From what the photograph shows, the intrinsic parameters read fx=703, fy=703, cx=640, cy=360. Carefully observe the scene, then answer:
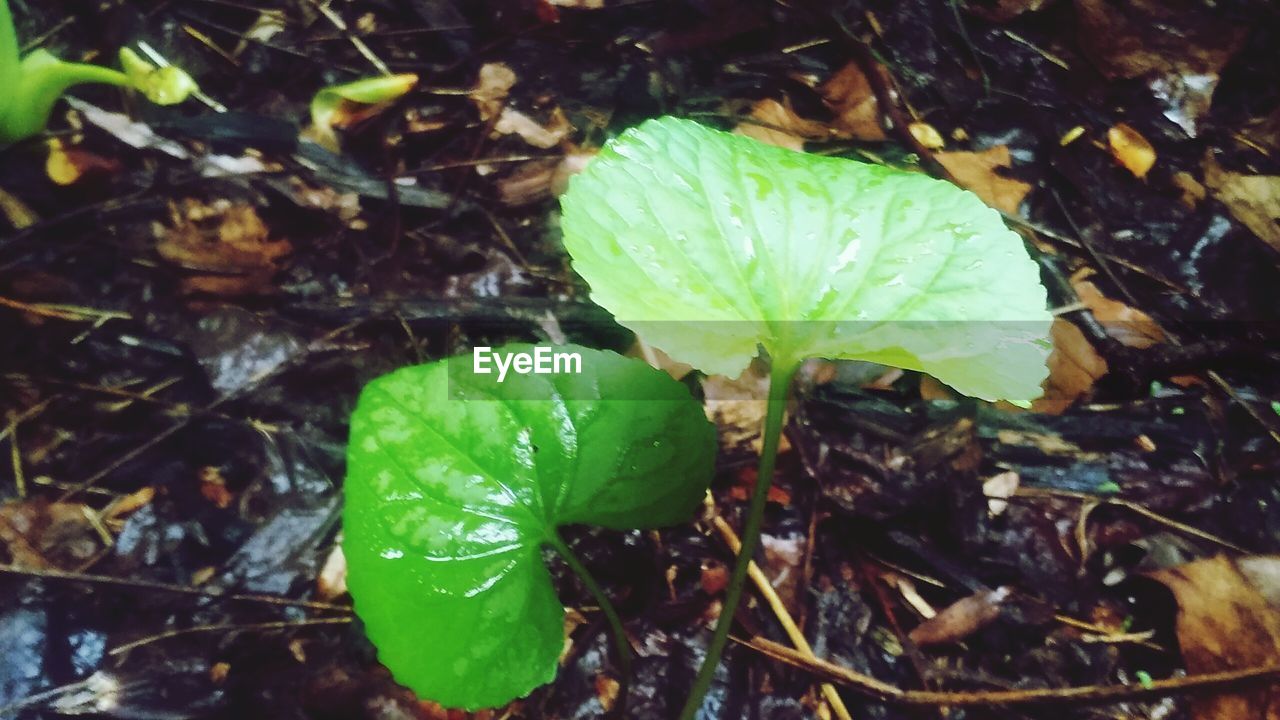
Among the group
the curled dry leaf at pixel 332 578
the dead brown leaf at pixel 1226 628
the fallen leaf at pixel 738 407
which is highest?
the fallen leaf at pixel 738 407

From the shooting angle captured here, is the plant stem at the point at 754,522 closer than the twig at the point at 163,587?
Yes

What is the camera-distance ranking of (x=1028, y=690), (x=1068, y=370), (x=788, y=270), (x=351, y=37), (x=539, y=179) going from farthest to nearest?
(x=351, y=37)
(x=539, y=179)
(x=1068, y=370)
(x=1028, y=690)
(x=788, y=270)

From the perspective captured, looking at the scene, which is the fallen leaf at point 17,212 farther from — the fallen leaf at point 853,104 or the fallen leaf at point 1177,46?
the fallen leaf at point 1177,46

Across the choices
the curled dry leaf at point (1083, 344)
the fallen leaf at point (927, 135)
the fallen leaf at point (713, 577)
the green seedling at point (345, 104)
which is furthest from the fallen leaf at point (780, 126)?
the fallen leaf at point (713, 577)

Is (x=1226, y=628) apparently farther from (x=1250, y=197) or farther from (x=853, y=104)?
(x=853, y=104)

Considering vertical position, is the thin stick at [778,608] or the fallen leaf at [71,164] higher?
the fallen leaf at [71,164]

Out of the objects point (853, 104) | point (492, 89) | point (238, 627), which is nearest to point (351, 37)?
point (492, 89)

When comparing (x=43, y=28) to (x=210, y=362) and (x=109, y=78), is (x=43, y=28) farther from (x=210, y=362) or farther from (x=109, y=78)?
(x=210, y=362)

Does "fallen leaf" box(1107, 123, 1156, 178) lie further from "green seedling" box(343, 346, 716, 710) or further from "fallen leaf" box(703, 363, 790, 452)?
"green seedling" box(343, 346, 716, 710)
